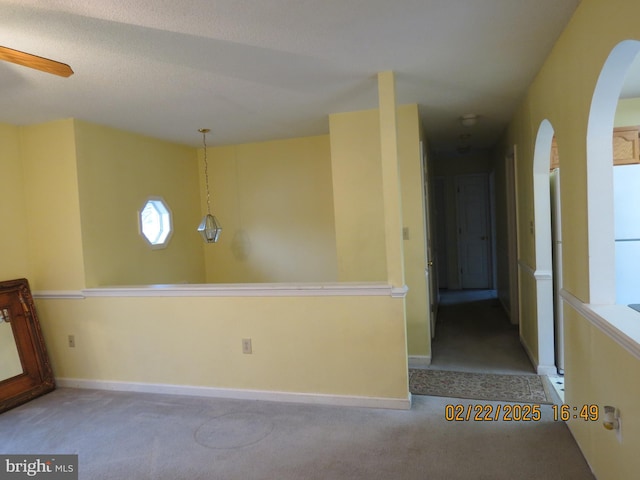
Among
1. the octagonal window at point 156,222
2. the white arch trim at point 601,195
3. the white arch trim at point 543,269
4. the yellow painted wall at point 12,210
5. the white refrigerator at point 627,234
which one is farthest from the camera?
the octagonal window at point 156,222

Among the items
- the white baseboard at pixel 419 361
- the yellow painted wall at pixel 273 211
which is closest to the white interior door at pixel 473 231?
the yellow painted wall at pixel 273 211

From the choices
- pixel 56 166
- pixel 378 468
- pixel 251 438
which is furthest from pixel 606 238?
pixel 56 166

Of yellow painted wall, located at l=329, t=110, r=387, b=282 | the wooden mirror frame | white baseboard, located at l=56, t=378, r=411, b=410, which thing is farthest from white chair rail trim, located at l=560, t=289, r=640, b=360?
the wooden mirror frame

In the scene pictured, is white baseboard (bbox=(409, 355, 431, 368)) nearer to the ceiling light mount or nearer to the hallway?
the hallway

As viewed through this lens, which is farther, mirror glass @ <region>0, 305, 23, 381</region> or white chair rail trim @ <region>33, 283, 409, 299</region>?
mirror glass @ <region>0, 305, 23, 381</region>

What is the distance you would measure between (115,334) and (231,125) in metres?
2.10

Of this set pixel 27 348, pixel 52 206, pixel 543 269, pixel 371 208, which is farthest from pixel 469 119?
pixel 27 348

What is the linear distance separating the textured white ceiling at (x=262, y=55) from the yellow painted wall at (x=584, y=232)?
194 millimetres

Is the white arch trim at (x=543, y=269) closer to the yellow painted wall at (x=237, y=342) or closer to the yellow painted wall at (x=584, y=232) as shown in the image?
the yellow painted wall at (x=584, y=232)

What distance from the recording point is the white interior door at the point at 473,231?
273 inches
